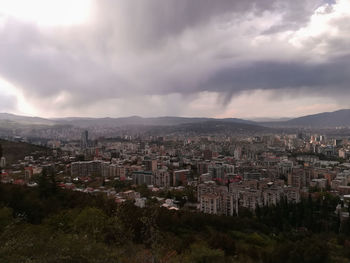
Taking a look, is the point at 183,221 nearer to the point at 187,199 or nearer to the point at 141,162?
the point at 187,199

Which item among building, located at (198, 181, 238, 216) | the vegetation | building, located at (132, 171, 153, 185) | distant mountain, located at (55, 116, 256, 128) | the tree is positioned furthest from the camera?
distant mountain, located at (55, 116, 256, 128)

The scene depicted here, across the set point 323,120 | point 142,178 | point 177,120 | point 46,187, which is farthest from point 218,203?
point 323,120

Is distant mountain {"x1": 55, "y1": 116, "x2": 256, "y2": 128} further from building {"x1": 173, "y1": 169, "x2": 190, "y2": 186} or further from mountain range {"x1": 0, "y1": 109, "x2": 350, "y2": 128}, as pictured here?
building {"x1": 173, "y1": 169, "x2": 190, "y2": 186}

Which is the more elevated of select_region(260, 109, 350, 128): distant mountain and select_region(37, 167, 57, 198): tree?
select_region(260, 109, 350, 128): distant mountain

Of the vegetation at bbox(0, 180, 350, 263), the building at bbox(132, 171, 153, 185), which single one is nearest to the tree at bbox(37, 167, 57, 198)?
the vegetation at bbox(0, 180, 350, 263)

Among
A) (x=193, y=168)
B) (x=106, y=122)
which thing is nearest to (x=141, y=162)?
(x=193, y=168)

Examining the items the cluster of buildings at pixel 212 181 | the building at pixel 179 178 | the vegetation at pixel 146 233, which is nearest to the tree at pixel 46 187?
the vegetation at pixel 146 233

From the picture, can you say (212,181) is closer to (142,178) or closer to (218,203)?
(142,178)

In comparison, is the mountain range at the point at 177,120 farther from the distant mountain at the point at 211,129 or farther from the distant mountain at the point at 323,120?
the distant mountain at the point at 211,129
